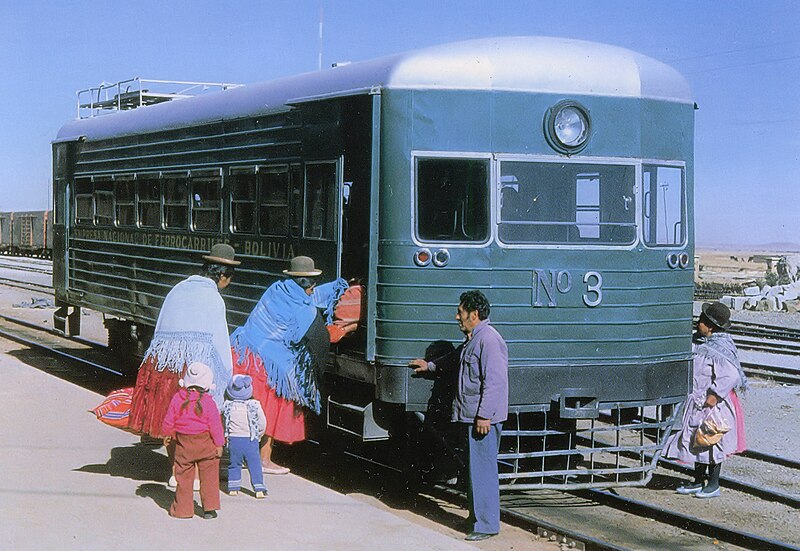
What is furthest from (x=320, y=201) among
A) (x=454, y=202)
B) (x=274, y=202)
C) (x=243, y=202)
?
(x=243, y=202)

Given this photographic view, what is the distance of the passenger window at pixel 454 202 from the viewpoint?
795 cm

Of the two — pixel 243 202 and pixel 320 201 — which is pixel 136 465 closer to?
pixel 320 201

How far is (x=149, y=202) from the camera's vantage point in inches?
488

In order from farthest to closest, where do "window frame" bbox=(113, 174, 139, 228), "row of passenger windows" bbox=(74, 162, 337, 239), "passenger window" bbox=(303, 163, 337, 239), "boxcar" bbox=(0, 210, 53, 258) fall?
"boxcar" bbox=(0, 210, 53, 258), "window frame" bbox=(113, 174, 139, 228), "row of passenger windows" bbox=(74, 162, 337, 239), "passenger window" bbox=(303, 163, 337, 239)

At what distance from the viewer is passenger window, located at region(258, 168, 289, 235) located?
9.33 m

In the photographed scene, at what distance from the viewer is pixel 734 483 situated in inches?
356

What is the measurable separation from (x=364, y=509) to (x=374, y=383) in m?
0.92

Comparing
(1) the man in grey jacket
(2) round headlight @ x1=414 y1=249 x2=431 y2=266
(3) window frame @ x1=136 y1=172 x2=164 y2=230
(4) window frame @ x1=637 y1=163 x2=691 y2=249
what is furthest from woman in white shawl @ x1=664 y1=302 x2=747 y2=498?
(3) window frame @ x1=136 y1=172 x2=164 y2=230

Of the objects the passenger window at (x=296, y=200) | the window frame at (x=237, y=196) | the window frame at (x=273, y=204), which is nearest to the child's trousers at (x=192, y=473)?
the passenger window at (x=296, y=200)

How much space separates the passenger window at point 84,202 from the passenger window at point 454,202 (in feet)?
24.8

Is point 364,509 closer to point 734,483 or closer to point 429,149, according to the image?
point 429,149

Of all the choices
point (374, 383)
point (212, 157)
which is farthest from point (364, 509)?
point (212, 157)

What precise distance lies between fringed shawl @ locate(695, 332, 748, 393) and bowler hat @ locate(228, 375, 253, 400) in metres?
3.46

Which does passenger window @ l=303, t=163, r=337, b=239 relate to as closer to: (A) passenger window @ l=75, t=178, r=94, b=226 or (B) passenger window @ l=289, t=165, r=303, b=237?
(B) passenger window @ l=289, t=165, r=303, b=237
